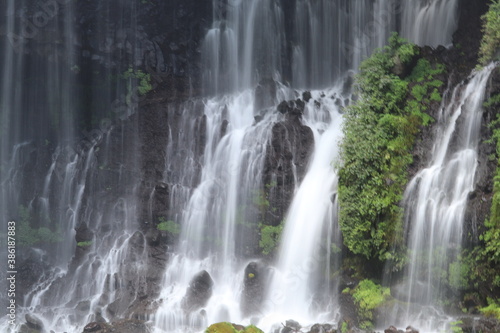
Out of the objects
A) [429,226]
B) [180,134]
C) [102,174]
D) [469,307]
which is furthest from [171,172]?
[469,307]

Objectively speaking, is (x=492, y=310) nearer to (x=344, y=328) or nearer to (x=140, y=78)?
(x=344, y=328)

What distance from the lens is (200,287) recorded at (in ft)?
54.9

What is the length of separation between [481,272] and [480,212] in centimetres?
126

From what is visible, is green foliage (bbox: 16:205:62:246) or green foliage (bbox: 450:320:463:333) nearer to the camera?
green foliage (bbox: 450:320:463:333)

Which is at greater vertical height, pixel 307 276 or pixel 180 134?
pixel 180 134

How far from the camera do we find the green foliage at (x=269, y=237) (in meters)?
17.1

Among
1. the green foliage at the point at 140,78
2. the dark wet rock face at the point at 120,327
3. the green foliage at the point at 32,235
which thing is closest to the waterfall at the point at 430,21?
the green foliage at the point at 140,78

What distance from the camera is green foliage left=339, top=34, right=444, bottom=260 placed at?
1332 cm

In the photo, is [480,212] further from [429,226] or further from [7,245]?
[7,245]

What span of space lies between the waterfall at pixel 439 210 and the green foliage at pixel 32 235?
15.3 meters

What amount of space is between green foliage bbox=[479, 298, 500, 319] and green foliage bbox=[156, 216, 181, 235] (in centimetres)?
1110

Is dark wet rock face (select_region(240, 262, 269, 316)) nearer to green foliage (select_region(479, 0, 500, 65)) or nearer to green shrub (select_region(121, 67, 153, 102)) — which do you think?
green foliage (select_region(479, 0, 500, 65))

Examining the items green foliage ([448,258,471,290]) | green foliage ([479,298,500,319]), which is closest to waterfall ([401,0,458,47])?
green foliage ([448,258,471,290])

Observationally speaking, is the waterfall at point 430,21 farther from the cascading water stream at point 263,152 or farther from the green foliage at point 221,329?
the green foliage at point 221,329
